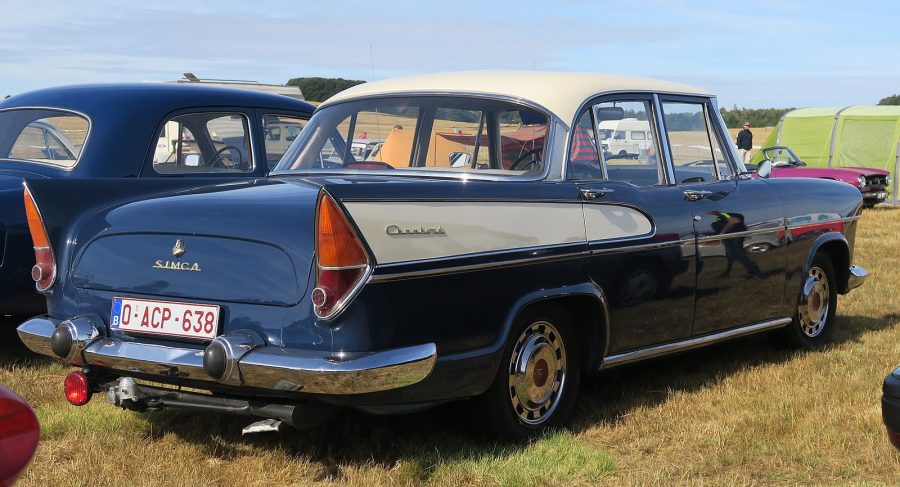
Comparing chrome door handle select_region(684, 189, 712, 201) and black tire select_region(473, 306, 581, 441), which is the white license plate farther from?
chrome door handle select_region(684, 189, 712, 201)

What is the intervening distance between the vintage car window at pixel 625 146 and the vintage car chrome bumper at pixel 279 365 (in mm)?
1493

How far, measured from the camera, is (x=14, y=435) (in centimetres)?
209

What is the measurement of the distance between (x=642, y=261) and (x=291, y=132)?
3.70 metres

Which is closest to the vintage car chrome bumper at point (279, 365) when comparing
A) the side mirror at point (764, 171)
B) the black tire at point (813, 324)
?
the side mirror at point (764, 171)

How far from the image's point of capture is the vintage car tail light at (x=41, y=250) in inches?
180

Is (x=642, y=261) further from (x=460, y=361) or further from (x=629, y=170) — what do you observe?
(x=460, y=361)

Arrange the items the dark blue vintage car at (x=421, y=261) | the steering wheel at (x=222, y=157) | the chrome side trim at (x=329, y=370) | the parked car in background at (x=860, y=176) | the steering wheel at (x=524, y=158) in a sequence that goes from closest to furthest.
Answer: the chrome side trim at (x=329, y=370)
the dark blue vintage car at (x=421, y=261)
the steering wheel at (x=524, y=158)
the steering wheel at (x=222, y=157)
the parked car in background at (x=860, y=176)

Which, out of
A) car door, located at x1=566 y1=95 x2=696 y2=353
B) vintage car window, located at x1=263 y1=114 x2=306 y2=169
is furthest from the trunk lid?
vintage car window, located at x1=263 y1=114 x2=306 y2=169

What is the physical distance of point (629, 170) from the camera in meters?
5.46

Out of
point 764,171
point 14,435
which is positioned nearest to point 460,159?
point 764,171

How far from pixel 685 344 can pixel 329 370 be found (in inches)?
94.0

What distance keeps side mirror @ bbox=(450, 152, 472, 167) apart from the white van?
68 cm

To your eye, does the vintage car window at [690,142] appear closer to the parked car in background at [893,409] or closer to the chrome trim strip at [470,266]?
the chrome trim strip at [470,266]

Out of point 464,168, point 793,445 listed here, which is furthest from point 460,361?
point 793,445
